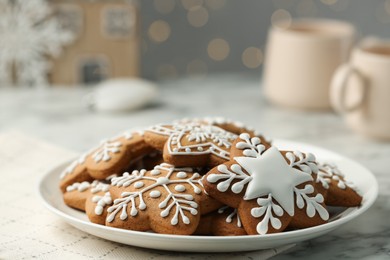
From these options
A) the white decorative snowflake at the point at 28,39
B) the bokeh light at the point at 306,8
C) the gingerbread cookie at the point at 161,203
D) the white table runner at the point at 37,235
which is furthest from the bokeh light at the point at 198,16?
the gingerbread cookie at the point at 161,203

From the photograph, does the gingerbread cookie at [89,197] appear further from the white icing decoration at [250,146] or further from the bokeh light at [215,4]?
the bokeh light at [215,4]

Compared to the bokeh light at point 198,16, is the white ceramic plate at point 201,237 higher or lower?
lower

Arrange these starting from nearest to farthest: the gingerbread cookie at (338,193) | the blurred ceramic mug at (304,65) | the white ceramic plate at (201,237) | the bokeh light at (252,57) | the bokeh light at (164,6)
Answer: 1. the white ceramic plate at (201,237)
2. the gingerbread cookie at (338,193)
3. the blurred ceramic mug at (304,65)
4. the bokeh light at (164,6)
5. the bokeh light at (252,57)

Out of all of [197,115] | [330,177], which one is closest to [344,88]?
[197,115]

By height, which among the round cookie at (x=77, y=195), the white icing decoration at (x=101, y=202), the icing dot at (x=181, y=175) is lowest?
the round cookie at (x=77, y=195)

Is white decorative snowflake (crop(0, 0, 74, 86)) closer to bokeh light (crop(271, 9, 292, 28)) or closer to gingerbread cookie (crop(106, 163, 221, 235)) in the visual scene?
bokeh light (crop(271, 9, 292, 28))

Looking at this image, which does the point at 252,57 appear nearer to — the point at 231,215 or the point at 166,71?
the point at 166,71

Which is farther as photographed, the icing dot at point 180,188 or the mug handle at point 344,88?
the mug handle at point 344,88
